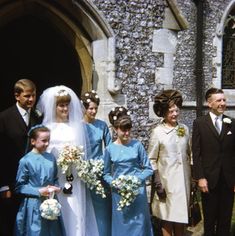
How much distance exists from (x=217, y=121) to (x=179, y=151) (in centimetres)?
55

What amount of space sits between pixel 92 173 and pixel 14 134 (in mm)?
823

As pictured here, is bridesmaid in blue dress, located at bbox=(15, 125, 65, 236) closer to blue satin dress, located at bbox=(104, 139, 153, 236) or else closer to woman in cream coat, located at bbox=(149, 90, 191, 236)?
blue satin dress, located at bbox=(104, 139, 153, 236)

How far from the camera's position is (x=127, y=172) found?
446cm

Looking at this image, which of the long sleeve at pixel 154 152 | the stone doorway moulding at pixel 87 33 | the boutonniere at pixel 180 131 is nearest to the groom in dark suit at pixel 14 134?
the long sleeve at pixel 154 152

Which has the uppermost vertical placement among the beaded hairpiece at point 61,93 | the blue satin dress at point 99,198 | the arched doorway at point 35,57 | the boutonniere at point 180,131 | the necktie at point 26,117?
the arched doorway at point 35,57

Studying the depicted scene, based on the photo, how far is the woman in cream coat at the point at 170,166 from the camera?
4703 mm

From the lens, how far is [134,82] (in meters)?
6.55

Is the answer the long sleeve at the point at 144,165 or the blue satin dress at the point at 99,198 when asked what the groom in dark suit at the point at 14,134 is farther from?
the long sleeve at the point at 144,165

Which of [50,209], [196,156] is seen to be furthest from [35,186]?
[196,156]

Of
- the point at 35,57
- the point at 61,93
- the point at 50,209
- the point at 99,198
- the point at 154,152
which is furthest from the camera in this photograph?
the point at 35,57

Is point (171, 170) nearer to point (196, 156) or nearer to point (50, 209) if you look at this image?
point (196, 156)

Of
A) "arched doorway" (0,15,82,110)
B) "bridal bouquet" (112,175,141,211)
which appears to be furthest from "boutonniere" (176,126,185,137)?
"arched doorway" (0,15,82,110)

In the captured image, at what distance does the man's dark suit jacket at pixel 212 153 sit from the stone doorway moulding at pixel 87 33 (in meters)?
1.86

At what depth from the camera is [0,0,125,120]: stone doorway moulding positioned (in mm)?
6234
